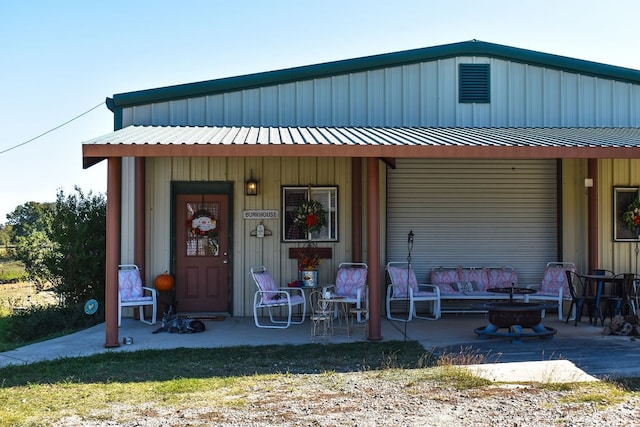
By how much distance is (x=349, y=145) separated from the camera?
771 cm

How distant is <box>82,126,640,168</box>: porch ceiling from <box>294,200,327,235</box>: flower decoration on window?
136cm

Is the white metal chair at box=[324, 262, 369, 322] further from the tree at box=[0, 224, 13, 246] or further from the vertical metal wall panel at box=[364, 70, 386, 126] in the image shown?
the tree at box=[0, 224, 13, 246]

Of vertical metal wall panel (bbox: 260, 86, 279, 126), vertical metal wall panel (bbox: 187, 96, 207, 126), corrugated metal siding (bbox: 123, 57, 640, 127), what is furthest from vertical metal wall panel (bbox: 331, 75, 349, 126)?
vertical metal wall panel (bbox: 187, 96, 207, 126)

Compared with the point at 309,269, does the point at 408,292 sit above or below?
below

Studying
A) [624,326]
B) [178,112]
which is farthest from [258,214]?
[624,326]

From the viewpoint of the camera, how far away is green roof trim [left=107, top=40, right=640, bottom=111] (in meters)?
10.4

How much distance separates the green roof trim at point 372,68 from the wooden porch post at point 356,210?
1550mm

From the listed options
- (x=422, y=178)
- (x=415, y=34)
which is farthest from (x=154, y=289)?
(x=415, y=34)

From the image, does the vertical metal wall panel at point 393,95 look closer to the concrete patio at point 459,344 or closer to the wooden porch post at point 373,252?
the wooden porch post at point 373,252

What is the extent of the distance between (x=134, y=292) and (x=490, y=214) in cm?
561

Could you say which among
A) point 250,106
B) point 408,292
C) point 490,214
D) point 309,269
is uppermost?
point 250,106

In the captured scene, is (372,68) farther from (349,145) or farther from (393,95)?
(349,145)

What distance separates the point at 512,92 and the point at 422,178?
6.76 feet

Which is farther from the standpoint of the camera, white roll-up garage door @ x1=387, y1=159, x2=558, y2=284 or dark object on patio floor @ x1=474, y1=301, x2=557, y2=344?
white roll-up garage door @ x1=387, y1=159, x2=558, y2=284
